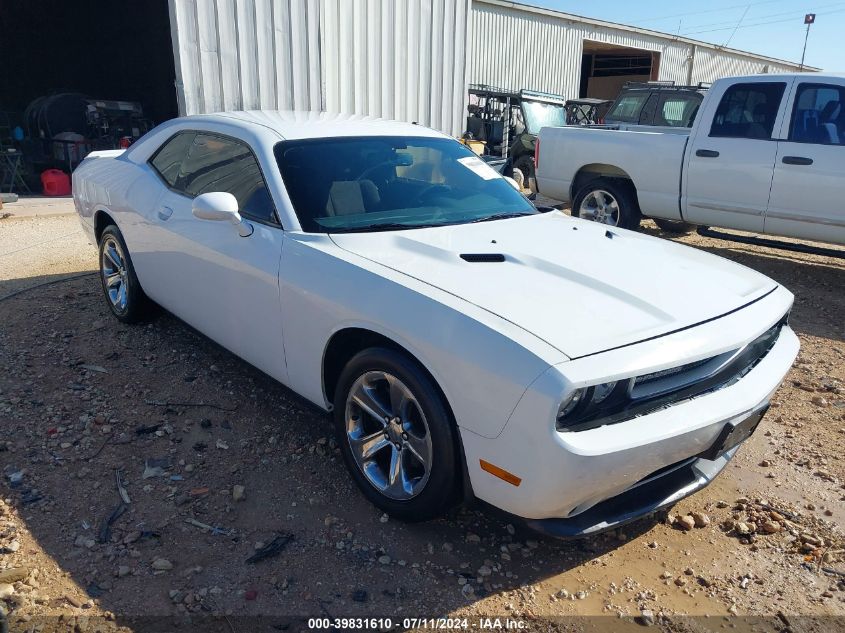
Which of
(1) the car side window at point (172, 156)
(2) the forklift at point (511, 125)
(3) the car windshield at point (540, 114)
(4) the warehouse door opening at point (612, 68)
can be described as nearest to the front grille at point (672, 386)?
(1) the car side window at point (172, 156)

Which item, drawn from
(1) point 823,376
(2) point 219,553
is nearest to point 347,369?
(2) point 219,553

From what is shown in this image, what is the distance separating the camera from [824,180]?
609 centimetres

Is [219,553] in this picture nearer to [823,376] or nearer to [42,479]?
[42,479]

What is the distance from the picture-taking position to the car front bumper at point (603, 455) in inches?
82.5

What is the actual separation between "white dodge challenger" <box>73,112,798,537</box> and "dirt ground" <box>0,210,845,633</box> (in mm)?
326

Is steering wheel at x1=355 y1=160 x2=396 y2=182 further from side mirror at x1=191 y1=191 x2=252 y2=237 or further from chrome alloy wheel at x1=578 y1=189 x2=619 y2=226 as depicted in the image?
chrome alloy wheel at x1=578 y1=189 x2=619 y2=226

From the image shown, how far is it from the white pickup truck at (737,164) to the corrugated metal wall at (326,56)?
14.0 ft

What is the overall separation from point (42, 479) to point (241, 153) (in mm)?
1891

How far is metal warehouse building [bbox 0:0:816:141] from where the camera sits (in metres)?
9.48

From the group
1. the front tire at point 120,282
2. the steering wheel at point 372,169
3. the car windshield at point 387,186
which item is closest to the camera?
the car windshield at point 387,186

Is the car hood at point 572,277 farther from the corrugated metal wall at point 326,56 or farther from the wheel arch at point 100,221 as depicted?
the corrugated metal wall at point 326,56

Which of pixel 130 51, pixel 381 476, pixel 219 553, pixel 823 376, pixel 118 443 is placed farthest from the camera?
pixel 130 51

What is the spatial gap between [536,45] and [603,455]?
881 inches

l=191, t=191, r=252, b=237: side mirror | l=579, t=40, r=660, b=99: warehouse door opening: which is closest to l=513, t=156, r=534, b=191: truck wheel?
l=191, t=191, r=252, b=237: side mirror
